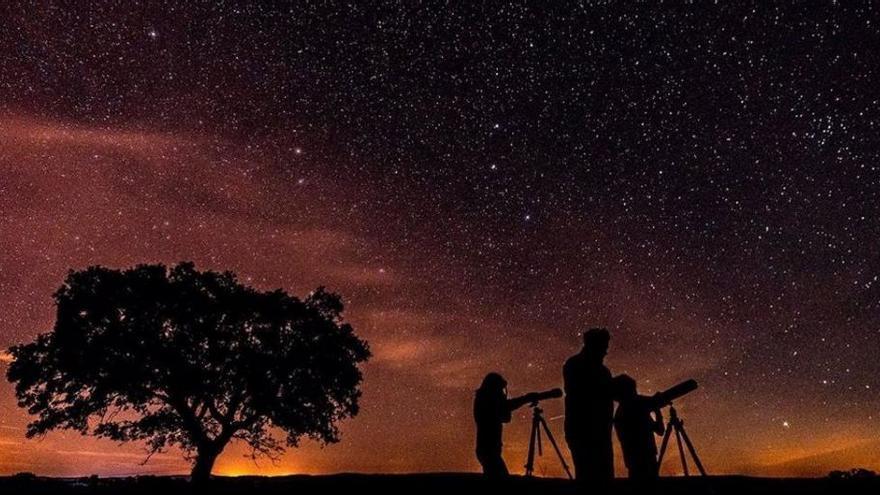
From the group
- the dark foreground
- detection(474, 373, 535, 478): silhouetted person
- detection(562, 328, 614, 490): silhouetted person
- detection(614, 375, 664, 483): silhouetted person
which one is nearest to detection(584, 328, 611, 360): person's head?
detection(562, 328, 614, 490): silhouetted person

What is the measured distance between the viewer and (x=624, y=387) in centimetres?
723

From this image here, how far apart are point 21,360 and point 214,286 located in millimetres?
5906

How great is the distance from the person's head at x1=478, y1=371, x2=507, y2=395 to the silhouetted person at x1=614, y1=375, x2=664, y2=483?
5.60ft

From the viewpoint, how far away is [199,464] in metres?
19.1

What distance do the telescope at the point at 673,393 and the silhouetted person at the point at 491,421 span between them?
80.9 inches

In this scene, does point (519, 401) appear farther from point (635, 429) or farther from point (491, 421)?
point (635, 429)

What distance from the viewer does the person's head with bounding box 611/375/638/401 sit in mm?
7105

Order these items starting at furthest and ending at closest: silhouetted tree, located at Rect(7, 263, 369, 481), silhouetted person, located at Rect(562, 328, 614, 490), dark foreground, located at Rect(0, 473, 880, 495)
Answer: silhouetted tree, located at Rect(7, 263, 369, 481), silhouetted person, located at Rect(562, 328, 614, 490), dark foreground, located at Rect(0, 473, 880, 495)

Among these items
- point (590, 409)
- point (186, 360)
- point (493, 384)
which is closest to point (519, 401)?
point (493, 384)

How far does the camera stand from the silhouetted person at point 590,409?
6539 millimetres

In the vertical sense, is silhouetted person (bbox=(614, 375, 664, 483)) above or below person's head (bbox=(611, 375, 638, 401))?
below

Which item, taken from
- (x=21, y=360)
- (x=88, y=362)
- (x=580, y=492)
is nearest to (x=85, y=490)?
(x=580, y=492)

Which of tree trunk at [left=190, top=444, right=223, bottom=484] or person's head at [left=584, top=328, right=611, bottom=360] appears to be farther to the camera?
tree trunk at [left=190, top=444, right=223, bottom=484]

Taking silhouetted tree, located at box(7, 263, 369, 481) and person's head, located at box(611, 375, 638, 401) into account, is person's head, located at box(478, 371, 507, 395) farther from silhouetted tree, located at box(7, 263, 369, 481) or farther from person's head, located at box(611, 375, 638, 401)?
silhouetted tree, located at box(7, 263, 369, 481)
